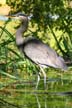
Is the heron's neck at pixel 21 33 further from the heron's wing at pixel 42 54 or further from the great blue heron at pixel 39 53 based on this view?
the heron's wing at pixel 42 54

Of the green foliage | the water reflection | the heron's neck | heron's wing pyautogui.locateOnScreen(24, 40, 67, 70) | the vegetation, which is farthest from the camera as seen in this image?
the heron's neck

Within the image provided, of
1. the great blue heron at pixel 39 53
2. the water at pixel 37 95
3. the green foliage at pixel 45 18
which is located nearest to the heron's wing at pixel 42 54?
the great blue heron at pixel 39 53

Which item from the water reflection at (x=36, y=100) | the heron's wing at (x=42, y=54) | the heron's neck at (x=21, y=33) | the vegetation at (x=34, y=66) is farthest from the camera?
the heron's neck at (x=21, y=33)

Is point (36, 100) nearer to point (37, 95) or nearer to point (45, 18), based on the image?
point (37, 95)

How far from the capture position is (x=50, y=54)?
9.75 m

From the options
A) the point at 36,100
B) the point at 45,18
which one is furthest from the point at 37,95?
the point at 45,18

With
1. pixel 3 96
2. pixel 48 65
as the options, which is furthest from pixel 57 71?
pixel 3 96

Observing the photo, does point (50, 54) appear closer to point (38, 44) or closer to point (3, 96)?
point (38, 44)

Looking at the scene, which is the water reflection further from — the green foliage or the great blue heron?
the green foliage

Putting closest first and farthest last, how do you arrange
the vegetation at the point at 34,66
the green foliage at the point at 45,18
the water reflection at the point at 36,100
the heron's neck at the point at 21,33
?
the water reflection at the point at 36,100, the vegetation at the point at 34,66, the green foliage at the point at 45,18, the heron's neck at the point at 21,33

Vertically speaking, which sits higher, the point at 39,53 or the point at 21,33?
the point at 21,33

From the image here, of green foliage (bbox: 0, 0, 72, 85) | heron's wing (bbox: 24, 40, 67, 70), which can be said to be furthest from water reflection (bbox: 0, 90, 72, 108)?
green foliage (bbox: 0, 0, 72, 85)

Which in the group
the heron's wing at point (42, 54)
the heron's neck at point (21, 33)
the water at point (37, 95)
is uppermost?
the heron's neck at point (21, 33)

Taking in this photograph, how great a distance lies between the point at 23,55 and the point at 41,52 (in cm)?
38
